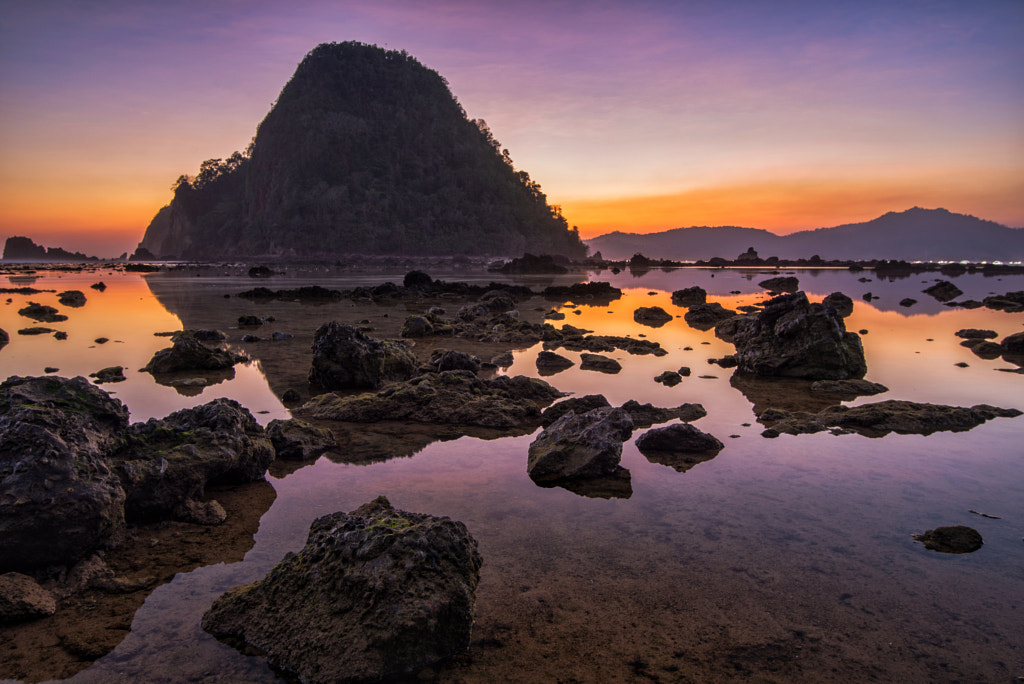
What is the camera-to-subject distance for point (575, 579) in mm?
4277

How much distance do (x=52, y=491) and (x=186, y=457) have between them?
1.31m

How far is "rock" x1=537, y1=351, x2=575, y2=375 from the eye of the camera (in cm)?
1203

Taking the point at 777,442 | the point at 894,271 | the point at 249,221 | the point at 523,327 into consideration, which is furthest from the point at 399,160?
the point at 777,442

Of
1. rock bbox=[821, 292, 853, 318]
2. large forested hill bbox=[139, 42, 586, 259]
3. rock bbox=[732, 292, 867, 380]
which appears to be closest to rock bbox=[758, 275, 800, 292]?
rock bbox=[821, 292, 853, 318]

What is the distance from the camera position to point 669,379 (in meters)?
10.9

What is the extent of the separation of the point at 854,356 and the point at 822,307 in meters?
1.31

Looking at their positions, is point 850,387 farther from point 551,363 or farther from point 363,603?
point 363,603

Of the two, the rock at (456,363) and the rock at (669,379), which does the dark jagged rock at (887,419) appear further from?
the rock at (456,363)

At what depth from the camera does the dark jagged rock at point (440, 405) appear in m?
8.30

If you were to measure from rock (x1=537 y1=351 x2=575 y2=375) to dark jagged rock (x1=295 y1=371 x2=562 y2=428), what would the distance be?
8.57 feet

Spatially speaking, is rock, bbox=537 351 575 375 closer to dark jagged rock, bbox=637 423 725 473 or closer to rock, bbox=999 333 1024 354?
dark jagged rock, bbox=637 423 725 473

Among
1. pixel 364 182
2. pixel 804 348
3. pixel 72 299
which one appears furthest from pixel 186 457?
pixel 364 182

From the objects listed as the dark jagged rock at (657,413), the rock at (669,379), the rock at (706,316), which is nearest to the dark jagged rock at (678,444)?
the dark jagged rock at (657,413)

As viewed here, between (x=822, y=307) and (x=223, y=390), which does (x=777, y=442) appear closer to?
(x=822, y=307)
